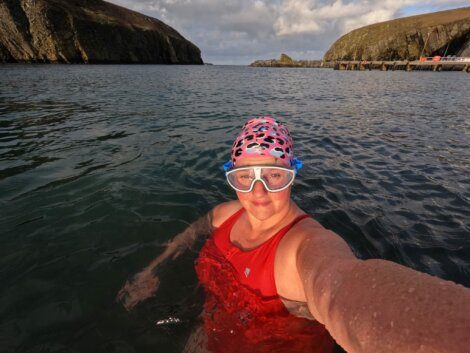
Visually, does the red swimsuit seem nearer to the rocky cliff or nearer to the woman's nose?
the woman's nose

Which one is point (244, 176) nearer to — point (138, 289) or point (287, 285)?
point (287, 285)

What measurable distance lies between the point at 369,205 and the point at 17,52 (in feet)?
289

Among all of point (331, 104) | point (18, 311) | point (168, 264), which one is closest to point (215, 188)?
point (168, 264)

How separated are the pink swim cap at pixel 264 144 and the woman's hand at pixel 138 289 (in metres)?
2.01

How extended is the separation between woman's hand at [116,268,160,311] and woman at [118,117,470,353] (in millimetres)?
15

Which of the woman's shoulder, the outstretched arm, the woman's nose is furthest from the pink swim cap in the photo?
the outstretched arm

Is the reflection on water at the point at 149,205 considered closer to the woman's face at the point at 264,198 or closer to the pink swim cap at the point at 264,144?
the woman's face at the point at 264,198

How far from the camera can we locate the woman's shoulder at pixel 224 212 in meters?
4.14

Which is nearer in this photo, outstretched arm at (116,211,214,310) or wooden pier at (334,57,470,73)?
outstretched arm at (116,211,214,310)

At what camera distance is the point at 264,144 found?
3205 millimetres

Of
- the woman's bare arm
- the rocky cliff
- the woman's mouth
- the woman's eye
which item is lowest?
the woman's mouth

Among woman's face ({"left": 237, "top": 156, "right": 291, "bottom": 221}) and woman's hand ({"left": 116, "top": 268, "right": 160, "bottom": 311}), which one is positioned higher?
woman's face ({"left": 237, "top": 156, "right": 291, "bottom": 221})

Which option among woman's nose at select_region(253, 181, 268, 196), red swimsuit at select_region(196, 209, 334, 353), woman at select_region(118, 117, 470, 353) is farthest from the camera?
woman's nose at select_region(253, 181, 268, 196)

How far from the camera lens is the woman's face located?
3.14m
